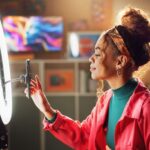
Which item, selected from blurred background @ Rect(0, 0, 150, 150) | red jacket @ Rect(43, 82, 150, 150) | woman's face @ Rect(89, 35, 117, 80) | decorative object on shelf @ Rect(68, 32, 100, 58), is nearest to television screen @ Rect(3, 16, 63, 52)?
blurred background @ Rect(0, 0, 150, 150)

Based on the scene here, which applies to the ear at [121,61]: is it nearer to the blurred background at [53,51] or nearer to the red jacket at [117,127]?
the red jacket at [117,127]

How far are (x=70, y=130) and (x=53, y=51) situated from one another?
3288 millimetres

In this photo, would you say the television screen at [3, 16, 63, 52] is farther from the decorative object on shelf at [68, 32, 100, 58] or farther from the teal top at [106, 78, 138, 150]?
the teal top at [106, 78, 138, 150]

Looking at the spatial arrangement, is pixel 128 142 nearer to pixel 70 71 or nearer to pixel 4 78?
pixel 4 78

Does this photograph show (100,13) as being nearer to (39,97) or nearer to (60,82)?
(60,82)

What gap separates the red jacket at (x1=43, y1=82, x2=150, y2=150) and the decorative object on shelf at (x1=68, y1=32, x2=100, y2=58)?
279cm

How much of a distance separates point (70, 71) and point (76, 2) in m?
0.99

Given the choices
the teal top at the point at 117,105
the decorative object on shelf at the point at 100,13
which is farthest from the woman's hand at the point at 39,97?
the decorative object on shelf at the point at 100,13

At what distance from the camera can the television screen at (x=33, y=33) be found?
4.59 meters

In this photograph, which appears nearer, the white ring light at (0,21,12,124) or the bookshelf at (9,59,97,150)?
the white ring light at (0,21,12,124)

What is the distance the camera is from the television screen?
459 cm

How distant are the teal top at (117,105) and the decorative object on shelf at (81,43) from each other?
2.91m

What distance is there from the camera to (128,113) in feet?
4.53

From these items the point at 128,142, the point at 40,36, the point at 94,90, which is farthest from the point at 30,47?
the point at 128,142
